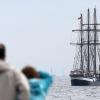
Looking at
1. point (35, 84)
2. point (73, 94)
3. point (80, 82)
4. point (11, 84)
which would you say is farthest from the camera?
point (80, 82)

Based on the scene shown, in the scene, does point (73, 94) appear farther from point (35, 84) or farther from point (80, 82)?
point (35, 84)

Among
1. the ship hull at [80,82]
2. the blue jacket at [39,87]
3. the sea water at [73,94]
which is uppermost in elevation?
the ship hull at [80,82]

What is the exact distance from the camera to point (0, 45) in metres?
5.55

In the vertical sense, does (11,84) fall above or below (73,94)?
above

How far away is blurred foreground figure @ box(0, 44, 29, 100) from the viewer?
17.7ft

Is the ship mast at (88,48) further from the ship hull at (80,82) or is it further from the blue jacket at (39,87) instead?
the blue jacket at (39,87)

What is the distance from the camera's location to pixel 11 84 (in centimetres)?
541

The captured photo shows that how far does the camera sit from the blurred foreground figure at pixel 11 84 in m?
5.39

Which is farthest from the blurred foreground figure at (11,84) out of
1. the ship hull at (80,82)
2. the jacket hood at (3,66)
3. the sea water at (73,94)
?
the ship hull at (80,82)

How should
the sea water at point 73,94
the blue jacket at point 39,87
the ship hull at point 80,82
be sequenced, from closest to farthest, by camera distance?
1. the blue jacket at point 39,87
2. the sea water at point 73,94
3. the ship hull at point 80,82

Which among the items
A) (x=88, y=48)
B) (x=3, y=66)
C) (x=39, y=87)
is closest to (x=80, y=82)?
(x=88, y=48)

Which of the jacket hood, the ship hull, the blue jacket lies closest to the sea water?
the ship hull

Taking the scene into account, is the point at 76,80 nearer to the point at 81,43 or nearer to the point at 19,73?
the point at 81,43

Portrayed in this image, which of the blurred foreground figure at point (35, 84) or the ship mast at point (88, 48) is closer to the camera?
the blurred foreground figure at point (35, 84)
